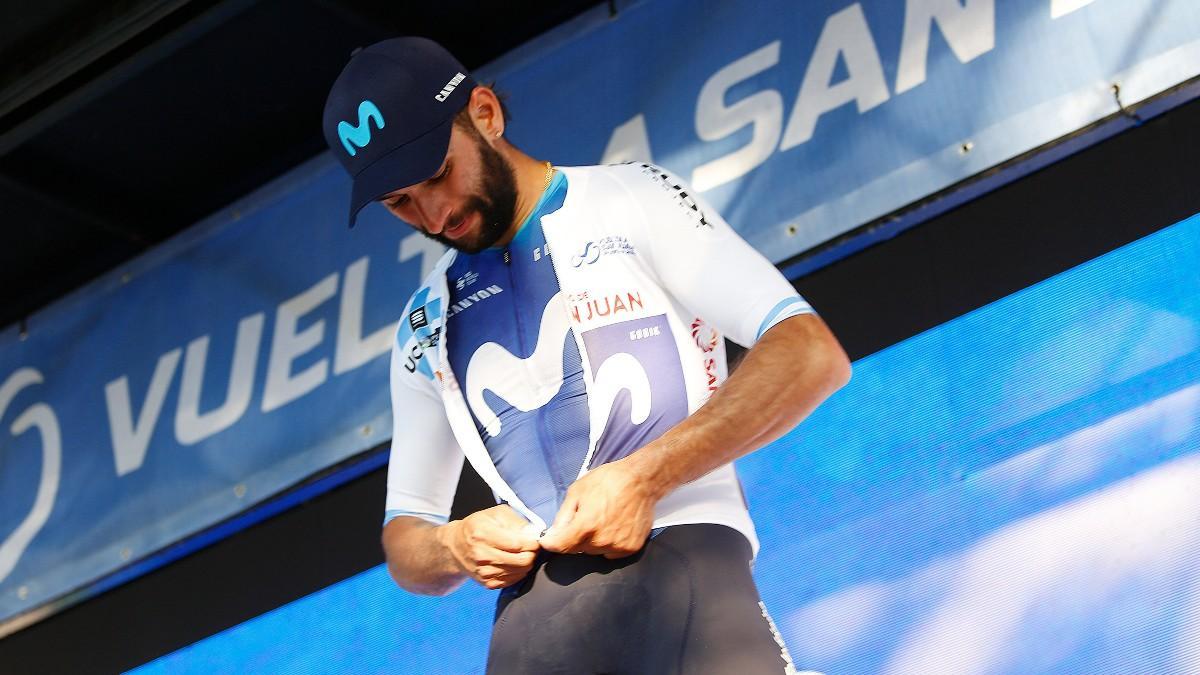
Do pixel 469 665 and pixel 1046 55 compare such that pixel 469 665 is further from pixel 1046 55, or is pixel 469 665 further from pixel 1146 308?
pixel 1046 55

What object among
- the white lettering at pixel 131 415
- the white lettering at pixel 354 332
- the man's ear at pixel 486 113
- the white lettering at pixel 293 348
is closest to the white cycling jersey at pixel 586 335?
the man's ear at pixel 486 113

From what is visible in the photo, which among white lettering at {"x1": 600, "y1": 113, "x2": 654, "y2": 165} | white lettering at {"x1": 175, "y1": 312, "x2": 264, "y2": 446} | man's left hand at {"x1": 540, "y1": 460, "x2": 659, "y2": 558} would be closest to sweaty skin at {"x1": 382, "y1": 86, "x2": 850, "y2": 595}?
man's left hand at {"x1": 540, "y1": 460, "x2": 659, "y2": 558}

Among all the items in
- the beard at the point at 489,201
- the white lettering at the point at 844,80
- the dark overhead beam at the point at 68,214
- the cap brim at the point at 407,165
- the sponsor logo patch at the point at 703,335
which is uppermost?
the dark overhead beam at the point at 68,214

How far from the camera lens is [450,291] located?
1.88 metres

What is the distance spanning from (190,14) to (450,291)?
1.83 metres

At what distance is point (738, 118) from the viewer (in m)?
3.03

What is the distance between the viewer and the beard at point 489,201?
71.7 inches

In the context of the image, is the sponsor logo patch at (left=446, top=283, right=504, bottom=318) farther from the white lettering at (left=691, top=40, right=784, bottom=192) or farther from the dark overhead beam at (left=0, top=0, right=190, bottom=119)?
the dark overhead beam at (left=0, top=0, right=190, bottom=119)

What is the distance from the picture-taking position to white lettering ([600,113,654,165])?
3150 millimetres

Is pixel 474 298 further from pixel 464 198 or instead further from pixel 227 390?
pixel 227 390

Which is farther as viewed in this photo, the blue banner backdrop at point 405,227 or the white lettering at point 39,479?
the white lettering at point 39,479

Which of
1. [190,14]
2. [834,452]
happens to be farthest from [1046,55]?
[190,14]

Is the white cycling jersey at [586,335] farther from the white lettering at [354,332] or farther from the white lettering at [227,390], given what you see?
the white lettering at [227,390]

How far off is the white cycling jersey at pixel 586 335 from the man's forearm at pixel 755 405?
0.04 m
